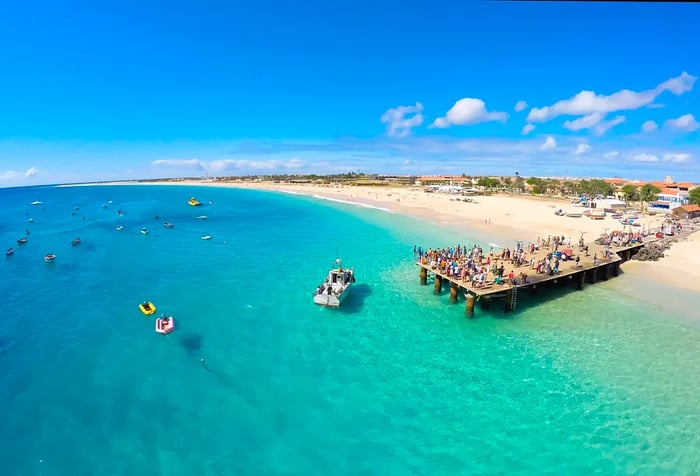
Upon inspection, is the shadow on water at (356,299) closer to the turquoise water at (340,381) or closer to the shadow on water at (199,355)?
the turquoise water at (340,381)

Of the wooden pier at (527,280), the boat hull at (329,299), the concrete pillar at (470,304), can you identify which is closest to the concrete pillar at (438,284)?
the wooden pier at (527,280)

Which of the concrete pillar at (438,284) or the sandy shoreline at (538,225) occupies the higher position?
the sandy shoreline at (538,225)

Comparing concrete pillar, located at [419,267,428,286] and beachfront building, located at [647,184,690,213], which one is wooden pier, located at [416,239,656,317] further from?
beachfront building, located at [647,184,690,213]

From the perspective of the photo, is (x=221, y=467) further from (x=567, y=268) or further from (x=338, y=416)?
(x=567, y=268)

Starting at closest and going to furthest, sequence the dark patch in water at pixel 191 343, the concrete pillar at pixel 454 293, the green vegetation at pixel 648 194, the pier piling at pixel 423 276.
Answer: the dark patch in water at pixel 191 343 < the concrete pillar at pixel 454 293 < the pier piling at pixel 423 276 < the green vegetation at pixel 648 194

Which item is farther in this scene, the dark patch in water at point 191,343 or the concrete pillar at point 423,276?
the concrete pillar at point 423,276

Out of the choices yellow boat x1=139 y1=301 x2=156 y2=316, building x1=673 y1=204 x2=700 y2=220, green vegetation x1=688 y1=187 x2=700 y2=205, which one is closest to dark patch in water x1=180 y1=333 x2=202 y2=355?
yellow boat x1=139 y1=301 x2=156 y2=316
